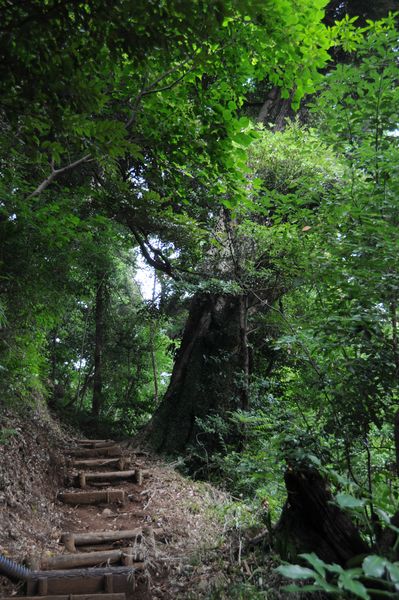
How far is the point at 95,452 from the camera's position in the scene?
7.36 meters

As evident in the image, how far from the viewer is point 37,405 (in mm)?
7320

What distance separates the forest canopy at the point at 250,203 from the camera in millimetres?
2035

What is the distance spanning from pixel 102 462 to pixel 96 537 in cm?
234

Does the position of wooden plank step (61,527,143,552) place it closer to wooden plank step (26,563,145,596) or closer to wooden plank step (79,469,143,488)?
wooden plank step (26,563,145,596)

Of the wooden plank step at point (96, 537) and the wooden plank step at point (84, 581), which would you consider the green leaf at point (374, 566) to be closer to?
the wooden plank step at point (84, 581)

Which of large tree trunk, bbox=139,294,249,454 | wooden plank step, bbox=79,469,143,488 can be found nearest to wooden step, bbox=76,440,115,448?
large tree trunk, bbox=139,294,249,454

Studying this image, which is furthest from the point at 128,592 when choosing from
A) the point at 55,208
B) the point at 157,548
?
the point at 55,208

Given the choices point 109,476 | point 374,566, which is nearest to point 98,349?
point 109,476

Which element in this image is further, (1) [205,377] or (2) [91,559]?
(1) [205,377]

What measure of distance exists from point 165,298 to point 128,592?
6.77 meters

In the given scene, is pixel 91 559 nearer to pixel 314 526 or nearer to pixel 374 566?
pixel 314 526

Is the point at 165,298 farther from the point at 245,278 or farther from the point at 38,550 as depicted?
the point at 38,550

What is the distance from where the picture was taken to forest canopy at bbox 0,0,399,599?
2035 mm

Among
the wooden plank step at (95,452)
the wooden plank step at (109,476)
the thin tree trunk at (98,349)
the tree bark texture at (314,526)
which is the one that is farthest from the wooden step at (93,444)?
the tree bark texture at (314,526)
